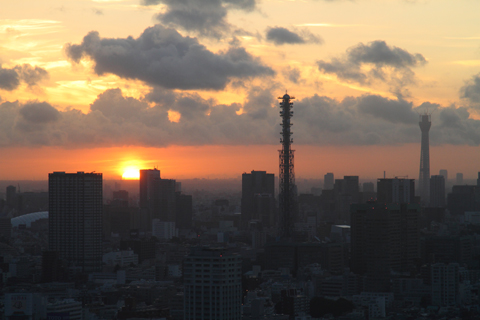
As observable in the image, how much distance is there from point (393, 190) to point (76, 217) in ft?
163

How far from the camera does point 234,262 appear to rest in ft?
152

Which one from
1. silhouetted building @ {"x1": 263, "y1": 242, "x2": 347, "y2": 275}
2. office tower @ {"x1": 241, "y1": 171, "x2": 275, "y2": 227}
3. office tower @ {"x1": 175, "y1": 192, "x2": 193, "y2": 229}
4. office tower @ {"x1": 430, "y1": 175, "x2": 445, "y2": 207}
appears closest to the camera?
silhouetted building @ {"x1": 263, "y1": 242, "x2": 347, "y2": 275}

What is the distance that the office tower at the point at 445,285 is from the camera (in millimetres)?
66762

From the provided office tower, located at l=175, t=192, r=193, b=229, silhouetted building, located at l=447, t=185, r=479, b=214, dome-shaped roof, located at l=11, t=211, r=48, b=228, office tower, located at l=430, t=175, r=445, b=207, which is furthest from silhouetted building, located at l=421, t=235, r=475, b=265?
office tower, located at l=430, t=175, r=445, b=207

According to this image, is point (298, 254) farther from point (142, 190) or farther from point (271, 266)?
point (142, 190)

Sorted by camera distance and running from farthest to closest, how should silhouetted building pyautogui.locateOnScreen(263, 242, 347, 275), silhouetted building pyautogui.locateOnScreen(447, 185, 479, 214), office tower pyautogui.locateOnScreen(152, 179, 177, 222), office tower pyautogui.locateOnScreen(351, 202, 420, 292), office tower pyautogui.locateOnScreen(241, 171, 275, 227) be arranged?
1. silhouetted building pyautogui.locateOnScreen(447, 185, 479, 214)
2. office tower pyautogui.locateOnScreen(152, 179, 177, 222)
3. office tower pyautogui.locateOnScreen(241, 171, 275, 227)
4. silhouetted building pyautogui.locateOnScreen(263, 242, 347, 275)
5. office tower pyautogui.locateOnScreen(351, 202, 420, 292)

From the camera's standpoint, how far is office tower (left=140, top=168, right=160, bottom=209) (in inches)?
6759

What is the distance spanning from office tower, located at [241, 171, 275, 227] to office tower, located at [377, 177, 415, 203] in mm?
29632

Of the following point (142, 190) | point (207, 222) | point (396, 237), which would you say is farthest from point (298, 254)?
point (142, 190)

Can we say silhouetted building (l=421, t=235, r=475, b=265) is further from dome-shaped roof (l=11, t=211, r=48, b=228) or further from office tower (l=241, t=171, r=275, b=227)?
dome-shaped roof (l=11, t=211, r=48, b=228)

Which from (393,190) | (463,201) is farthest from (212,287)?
(463,201)

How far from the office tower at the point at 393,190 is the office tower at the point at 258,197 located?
29632 millimetres

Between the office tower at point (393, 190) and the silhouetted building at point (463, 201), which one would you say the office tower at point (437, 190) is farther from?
the office tower at point (393, 190)

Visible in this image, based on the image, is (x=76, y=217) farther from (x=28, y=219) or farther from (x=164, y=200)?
(x=164, y=200)
